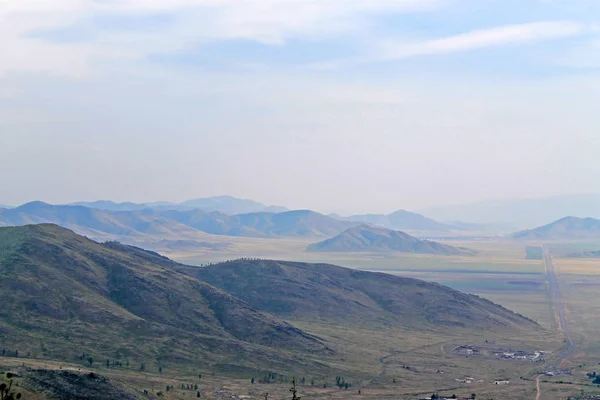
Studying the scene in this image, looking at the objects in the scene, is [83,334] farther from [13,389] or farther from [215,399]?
[13,389]

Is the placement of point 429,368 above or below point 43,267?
below

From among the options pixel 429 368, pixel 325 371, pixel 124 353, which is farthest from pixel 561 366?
pixel 124 353

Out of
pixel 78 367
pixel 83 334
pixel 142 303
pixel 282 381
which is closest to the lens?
pixel 78 367

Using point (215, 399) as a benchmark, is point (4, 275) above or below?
above

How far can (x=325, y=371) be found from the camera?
16388 centimetres

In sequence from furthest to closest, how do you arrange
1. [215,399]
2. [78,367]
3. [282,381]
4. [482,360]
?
[482,360] < [282,381] < [78,367] < [215,399]

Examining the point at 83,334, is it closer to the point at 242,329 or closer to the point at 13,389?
the point at 242,329

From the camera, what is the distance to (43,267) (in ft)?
656

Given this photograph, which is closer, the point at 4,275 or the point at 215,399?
the point at 215,399

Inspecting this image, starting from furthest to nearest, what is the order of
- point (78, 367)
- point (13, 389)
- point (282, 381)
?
point (282, 381), point (78, 367), point (13, 389)

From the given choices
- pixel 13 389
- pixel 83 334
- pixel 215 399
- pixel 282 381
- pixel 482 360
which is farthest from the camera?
pixel 482 360

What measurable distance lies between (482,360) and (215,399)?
7474 centimetres

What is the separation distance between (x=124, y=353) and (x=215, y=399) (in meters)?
36.8

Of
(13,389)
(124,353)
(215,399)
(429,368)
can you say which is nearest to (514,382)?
(429,368)
